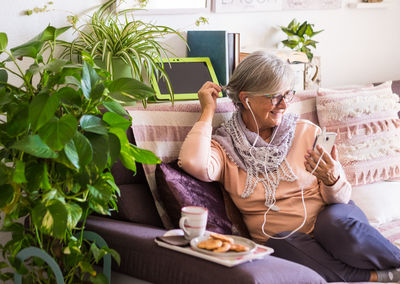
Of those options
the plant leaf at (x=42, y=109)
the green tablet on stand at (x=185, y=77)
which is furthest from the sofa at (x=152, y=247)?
the plant leaf at (x=42, y=109)

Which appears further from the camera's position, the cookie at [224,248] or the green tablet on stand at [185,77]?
the green tablet on stand at [185,77]

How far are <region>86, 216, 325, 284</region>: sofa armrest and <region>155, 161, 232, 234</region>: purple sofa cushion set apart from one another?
0.12 metres

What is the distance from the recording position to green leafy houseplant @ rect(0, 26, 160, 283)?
1.62 meters

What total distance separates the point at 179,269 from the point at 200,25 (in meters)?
1.43

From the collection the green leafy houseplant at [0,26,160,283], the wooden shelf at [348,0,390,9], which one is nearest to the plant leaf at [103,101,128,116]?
the green leafy houseplant at [0,26,160,283]

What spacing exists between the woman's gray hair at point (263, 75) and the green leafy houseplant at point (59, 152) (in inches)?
22.7

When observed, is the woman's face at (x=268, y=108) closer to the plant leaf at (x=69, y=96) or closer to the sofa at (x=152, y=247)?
the sofa at (x=152, y=247)

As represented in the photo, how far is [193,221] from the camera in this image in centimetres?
182

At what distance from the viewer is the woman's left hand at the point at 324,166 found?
2.21 metres

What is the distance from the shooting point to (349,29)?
3.59 meters

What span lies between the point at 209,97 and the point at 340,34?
151cm

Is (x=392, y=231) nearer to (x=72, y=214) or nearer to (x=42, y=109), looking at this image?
(x=72, y=214)

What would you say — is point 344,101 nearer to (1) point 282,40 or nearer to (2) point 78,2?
(1) point 282,40

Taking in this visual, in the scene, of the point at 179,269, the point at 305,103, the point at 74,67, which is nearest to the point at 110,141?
the point at 74,67
